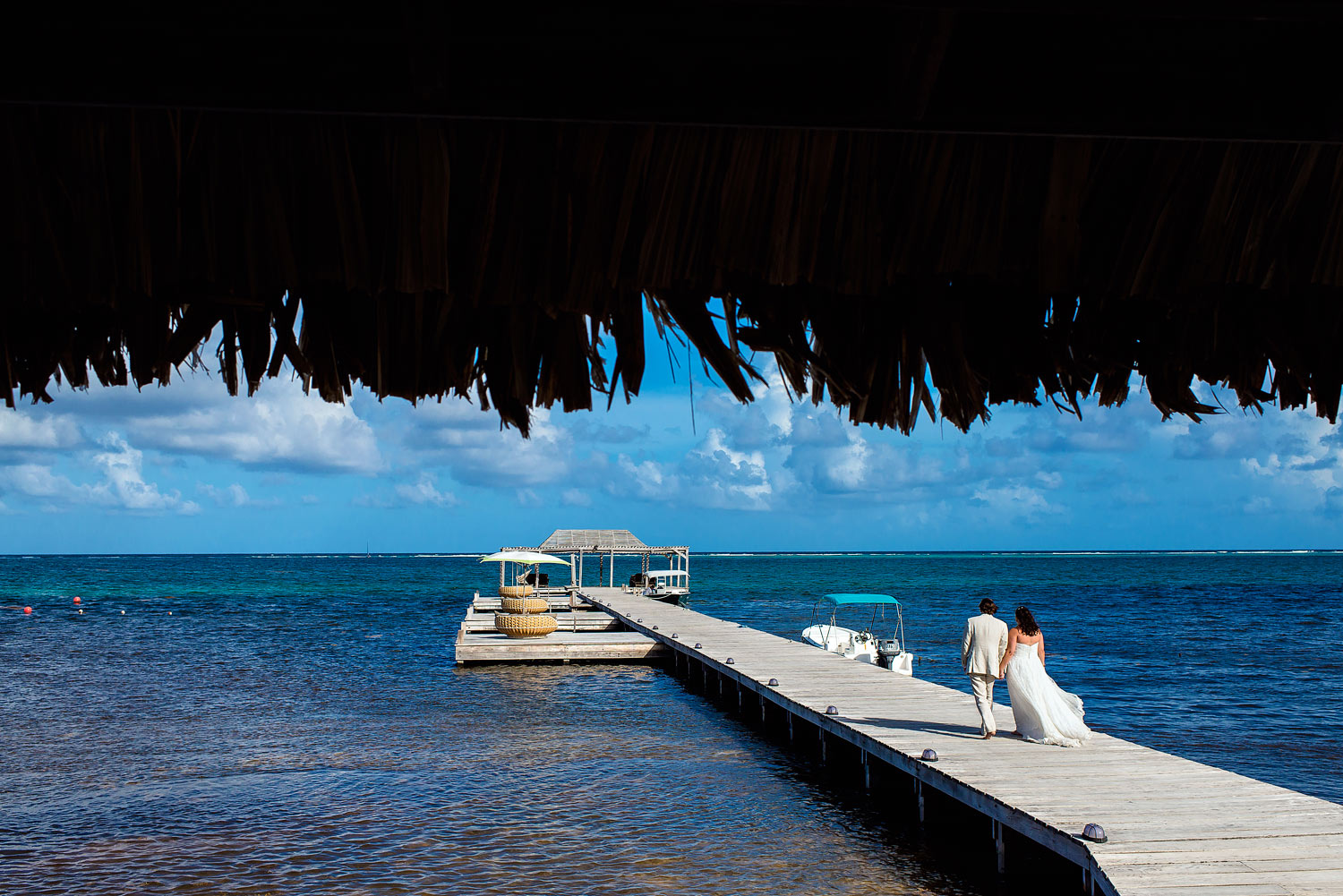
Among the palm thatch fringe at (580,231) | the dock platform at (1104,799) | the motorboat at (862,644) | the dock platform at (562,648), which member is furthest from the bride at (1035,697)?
the dock platform at (562,648)

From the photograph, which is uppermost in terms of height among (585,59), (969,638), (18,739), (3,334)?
(585,59)

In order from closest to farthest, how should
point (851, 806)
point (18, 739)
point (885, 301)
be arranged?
point (885, 301)
point (851, 806)
point (18, 739)

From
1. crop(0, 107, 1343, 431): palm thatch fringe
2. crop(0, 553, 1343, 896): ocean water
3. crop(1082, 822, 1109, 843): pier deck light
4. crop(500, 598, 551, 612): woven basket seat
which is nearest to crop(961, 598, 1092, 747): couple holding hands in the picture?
crop(0, 553, 1343, 896): ocean water

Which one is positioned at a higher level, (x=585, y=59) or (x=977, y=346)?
(x=585, y=59)

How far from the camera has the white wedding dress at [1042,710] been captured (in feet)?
33.1

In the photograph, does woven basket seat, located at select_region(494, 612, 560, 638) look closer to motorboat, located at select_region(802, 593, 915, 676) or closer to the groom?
motorboat, located at select_region(802, 593, 915, 676)

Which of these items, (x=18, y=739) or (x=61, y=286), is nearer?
(x=61, y=286)

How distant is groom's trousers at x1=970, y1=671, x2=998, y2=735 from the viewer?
10.1 metres

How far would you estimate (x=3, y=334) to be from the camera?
2627mm

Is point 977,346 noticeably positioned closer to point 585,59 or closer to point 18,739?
point 585,59

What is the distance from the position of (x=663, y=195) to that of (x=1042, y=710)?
9.43m

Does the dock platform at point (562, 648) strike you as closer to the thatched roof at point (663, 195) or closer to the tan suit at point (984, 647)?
the tan suit at point (984, 647)

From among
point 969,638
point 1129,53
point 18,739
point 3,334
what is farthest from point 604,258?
point 18,739

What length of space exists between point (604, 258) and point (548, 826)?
10.4 metres
